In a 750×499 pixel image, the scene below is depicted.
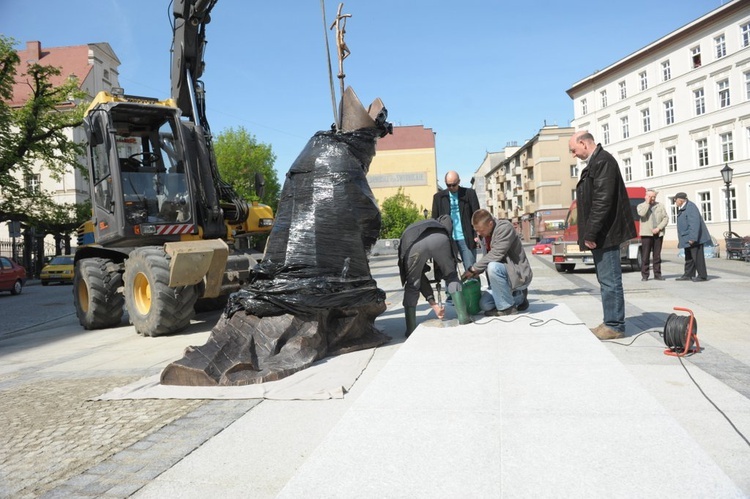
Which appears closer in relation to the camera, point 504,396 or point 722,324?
point 504,396

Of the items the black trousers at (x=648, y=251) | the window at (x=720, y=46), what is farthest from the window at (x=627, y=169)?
the black trousers at (x=648, y=251)

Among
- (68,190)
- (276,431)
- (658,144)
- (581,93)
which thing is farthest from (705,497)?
(581,93)

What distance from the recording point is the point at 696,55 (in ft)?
125

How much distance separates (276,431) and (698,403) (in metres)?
2.49

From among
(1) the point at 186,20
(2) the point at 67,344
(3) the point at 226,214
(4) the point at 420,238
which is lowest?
(2) the point at 67,344

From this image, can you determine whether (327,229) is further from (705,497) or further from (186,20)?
(186,20)

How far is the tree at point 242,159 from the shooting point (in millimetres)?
46750

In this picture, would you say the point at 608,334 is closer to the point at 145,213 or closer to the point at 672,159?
the point at 145,213

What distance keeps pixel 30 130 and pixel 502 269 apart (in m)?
26.2

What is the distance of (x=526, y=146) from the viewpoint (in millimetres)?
76188

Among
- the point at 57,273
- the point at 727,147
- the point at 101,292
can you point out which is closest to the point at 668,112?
the point at 727,147

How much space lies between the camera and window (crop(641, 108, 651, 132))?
43438 mm

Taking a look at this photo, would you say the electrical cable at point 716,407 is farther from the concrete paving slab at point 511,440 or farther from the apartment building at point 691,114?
the apartment building at point 691,114

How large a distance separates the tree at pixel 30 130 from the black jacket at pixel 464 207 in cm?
2114
